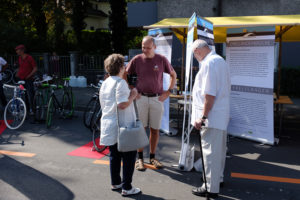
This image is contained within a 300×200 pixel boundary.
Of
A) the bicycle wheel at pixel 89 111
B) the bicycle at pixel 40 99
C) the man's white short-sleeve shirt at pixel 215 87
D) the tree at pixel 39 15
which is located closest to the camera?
the man's white short-sleeve shirt at pixel 215 87

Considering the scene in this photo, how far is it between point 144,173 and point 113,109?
142 cm

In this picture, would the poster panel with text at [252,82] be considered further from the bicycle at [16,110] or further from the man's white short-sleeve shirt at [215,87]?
the bicycle at [16,110]

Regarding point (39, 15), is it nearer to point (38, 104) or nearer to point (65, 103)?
point (65, 103)

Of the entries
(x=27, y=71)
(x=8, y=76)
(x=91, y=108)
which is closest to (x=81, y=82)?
(x=8, y=76)

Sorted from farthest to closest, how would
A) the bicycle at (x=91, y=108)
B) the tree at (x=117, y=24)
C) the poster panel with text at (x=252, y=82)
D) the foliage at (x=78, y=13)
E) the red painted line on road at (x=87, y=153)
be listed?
the foliage at (x=78, y=13)
the tree at (x=117, y=24)
the bicycle at (x=91, y=108)
the poster panel with text at (x=252, y=82)
the red painted line on road at (x=87, y=153)

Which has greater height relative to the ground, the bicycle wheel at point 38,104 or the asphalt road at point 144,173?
the bicycle wheel at point 38,104

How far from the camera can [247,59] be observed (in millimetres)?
6016

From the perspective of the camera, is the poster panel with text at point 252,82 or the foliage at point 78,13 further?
the foliage at point 78,13

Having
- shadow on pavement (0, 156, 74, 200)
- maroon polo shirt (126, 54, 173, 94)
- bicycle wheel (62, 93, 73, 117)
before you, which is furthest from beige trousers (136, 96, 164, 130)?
bicycle wheel (62, 93, 73, 117)

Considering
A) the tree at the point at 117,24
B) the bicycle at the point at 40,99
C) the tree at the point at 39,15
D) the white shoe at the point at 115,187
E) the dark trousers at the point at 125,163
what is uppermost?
the tree at the point at 39,15

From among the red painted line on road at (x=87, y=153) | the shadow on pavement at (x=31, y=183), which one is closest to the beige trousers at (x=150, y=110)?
the red painted line on road at (x=87, y=153)

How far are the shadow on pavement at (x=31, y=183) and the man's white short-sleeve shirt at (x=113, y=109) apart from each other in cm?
92

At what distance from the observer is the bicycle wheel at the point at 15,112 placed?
7.20 m

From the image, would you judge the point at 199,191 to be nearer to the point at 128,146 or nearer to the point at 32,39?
the point at 128,146
